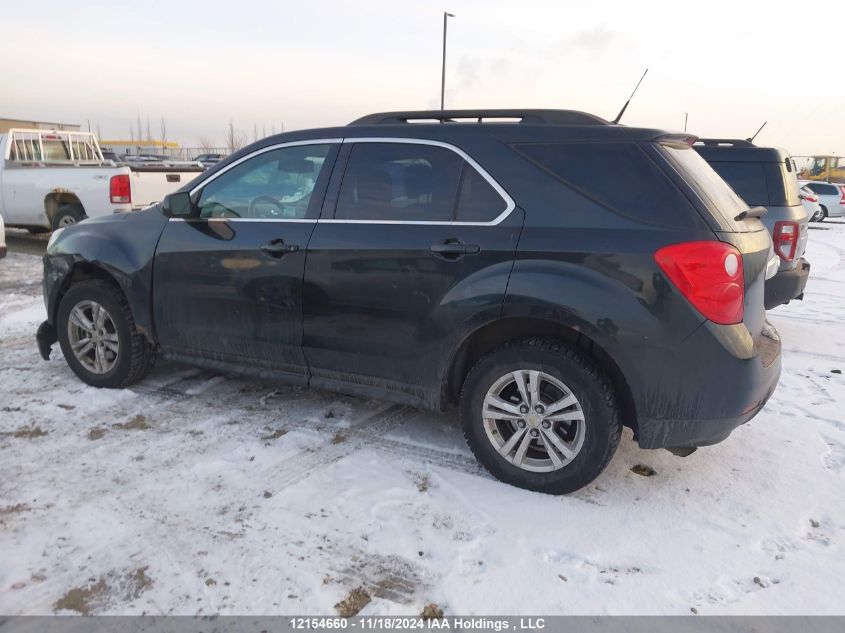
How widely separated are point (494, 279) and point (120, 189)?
26.8 ft

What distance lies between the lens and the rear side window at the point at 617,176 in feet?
9.81

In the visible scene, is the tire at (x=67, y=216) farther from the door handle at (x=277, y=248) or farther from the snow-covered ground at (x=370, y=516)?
the door handle at (x=277, y=248)

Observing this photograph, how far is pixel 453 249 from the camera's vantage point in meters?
3.32

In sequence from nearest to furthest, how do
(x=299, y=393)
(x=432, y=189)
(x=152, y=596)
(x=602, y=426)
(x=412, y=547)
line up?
(x=152, y=596) < (x=412, y=547) < (x=602, y=426) < (x=432, y=189) < (x=299, y=393)

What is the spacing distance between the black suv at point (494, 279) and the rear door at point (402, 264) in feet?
0.04

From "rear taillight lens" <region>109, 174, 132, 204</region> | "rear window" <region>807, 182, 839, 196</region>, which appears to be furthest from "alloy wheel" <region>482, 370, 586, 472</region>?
"rear window" <region>807, 182, 839, 196</region>

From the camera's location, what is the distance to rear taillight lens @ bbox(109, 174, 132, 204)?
9.57 metres

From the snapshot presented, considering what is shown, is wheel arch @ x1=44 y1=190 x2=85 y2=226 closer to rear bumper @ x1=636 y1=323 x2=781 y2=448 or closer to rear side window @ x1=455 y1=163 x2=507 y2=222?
rear side window @ x1=455 y1=163 x2=507 y2=222

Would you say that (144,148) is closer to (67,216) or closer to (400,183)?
(67,216)

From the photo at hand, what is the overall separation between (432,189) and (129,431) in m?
2.34

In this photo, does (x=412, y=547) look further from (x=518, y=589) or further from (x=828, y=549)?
(x=828, y=549)

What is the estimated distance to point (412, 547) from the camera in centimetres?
284

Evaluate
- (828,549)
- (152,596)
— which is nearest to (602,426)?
(828,549)

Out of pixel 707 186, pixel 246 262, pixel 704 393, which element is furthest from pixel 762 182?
pixel 246 262
